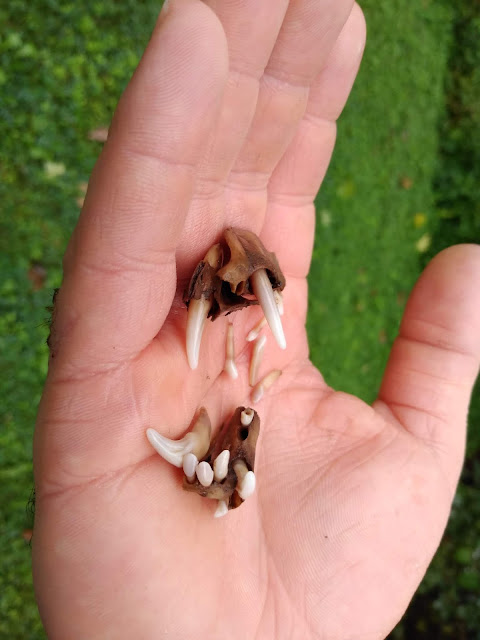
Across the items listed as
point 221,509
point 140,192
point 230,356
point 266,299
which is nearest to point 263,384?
point 230,356

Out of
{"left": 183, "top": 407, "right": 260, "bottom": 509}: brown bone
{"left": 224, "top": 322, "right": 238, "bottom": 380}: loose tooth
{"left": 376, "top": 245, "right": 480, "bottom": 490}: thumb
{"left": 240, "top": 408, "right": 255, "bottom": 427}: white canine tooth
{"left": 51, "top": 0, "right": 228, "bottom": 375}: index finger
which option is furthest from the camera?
{"left": 376, "top": 245, "right": 480, "bottom": 490}: thumb

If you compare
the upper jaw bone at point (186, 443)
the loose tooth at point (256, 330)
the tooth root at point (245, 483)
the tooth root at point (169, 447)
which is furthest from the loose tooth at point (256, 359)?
the tooth root at point (169, 447)

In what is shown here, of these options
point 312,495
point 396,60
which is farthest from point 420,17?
point 312,495

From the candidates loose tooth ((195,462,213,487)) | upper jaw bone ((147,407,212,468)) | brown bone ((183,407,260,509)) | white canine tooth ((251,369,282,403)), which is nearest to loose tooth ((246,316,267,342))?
white canine tooth ((251,369,282,403))

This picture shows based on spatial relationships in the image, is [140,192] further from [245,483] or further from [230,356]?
[245,483]

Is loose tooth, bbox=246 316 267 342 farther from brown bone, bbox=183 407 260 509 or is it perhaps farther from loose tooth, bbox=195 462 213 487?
loose tooth, bbox=195 462 213 487
